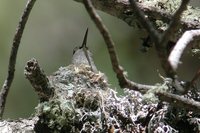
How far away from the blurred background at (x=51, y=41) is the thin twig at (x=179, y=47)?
1.52 meters

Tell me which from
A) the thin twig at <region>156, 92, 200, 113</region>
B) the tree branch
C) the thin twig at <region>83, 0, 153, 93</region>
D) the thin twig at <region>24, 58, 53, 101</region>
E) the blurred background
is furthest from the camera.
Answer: the blurred background

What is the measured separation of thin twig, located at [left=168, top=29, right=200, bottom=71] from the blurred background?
1.52 metres

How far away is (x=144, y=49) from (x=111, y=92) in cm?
17

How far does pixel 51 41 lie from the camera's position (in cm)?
276

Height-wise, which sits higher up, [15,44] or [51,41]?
[51,41]

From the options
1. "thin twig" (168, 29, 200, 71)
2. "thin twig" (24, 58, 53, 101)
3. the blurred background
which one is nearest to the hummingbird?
"thin twig" (24, 58, 53, 101)

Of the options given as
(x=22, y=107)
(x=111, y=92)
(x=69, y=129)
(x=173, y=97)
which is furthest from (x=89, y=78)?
(x=22, y=107)

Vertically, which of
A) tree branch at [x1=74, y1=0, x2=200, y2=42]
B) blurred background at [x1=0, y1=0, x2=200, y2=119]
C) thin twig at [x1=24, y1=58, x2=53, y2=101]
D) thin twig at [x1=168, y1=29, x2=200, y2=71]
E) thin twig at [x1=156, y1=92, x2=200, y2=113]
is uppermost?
blurred background at [x1=0, y1=0, x2=200, y2=119]

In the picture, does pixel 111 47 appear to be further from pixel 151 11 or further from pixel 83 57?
pixel 83 57

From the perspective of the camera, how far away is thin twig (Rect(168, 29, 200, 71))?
2.71 ft

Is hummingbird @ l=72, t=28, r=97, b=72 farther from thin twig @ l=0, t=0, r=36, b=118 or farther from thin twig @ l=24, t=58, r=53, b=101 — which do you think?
thin twig @ l=24, t=58, r=53, b=101

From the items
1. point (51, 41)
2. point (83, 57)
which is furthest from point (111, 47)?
point (51, 41)

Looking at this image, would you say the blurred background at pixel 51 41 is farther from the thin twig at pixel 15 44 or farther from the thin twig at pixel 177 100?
the thin twig at pixel 177 100

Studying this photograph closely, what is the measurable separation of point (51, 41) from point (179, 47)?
192 cm
